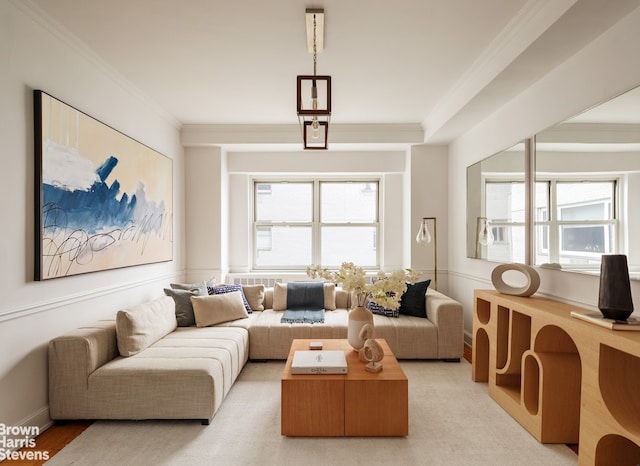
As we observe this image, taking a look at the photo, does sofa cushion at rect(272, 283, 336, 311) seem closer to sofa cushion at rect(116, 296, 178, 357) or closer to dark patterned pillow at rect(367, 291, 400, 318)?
dark patterned pillow at rect(367, 291, 400, 318)

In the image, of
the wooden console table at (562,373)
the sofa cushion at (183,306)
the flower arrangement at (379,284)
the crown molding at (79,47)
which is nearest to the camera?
the wooden console table at (562,373)

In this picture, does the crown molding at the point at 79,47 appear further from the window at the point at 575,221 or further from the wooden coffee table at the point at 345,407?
the window at the point at 575,221

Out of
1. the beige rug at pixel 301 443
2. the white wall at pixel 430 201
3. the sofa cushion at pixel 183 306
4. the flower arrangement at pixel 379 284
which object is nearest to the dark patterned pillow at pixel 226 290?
the sofa cushion at pixel 183 306

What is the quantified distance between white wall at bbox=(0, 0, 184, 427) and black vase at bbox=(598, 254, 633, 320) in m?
3.27

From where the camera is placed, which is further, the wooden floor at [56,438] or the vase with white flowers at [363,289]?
the vase with white flowers at [363,289]

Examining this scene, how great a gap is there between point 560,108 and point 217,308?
338 centimetres

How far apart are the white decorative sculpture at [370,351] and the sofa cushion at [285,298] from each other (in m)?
1.66

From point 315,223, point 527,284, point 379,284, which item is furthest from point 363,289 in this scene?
point 315,223

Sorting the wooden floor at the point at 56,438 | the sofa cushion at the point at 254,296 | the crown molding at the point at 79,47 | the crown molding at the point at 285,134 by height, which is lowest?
the wooden floor at the point at 56,438

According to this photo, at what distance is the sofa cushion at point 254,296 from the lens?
14.1ft

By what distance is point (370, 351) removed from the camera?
8.27ft

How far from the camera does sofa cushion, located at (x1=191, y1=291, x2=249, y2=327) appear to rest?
359 cm

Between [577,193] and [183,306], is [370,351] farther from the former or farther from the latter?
[183,306]

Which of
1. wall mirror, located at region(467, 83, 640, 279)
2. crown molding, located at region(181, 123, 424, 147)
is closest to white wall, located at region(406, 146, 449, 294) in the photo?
crown molding, located at region(181, 123, 424, 147)
